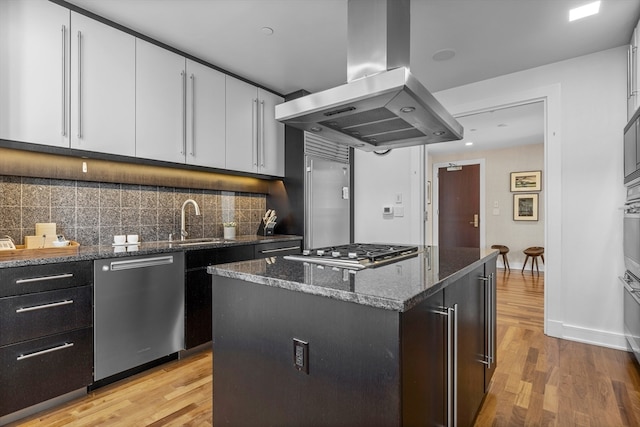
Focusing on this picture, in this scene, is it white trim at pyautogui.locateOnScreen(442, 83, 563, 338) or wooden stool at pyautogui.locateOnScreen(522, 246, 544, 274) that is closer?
white trim at pyautogui.locateOnScreen(442, 83, 563, 338)

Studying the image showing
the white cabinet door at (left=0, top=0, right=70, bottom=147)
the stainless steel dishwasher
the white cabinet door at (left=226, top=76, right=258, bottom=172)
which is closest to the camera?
the white cabinet door at (left=0, top=0, right=70, bottom=147)

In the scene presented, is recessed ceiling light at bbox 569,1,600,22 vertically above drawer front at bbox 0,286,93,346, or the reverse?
recessed ceiling light at bbox 569,1,600,22

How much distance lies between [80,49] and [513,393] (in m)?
3.57

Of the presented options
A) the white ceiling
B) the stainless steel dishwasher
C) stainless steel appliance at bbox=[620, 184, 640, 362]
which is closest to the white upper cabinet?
the white ceiling

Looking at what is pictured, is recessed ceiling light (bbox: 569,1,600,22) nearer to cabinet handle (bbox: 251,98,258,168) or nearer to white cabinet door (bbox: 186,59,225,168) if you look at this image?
cabinet handle (bbox: 251,98,258,168)

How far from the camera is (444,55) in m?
2.93

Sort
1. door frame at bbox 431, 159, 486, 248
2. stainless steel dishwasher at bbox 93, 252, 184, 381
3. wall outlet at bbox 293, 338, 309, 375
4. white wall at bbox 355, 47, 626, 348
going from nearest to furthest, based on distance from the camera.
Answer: wall outlet at bbox 293, 338, 309, 375 < stainless steel dishwasher at bbox 93, 252, 184, 381 < white wall at bbox 355, 47, 626, 348 < door frame at bbox 431, 159, 486, 248

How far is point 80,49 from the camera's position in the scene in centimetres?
225

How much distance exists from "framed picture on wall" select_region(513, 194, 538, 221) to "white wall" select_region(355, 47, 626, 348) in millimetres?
3653

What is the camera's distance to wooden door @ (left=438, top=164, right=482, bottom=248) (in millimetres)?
6840

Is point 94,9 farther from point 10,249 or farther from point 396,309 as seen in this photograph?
point 396,309

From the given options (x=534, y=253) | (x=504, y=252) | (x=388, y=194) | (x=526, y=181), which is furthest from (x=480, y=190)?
(x=388, y=194)

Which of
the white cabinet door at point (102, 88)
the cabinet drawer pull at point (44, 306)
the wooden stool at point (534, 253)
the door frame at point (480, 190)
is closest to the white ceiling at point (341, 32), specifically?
the white cabinet door at point (102, 88)

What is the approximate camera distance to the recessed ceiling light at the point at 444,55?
286cm
